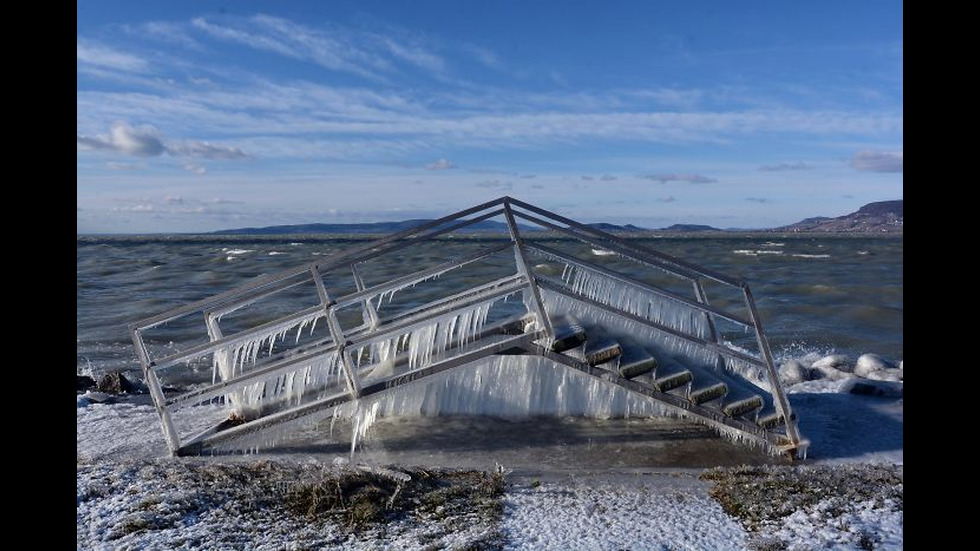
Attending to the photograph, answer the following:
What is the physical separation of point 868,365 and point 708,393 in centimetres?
559

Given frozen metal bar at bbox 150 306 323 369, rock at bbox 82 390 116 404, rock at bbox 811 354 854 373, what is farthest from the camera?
rock at bbox 811 354 854 373

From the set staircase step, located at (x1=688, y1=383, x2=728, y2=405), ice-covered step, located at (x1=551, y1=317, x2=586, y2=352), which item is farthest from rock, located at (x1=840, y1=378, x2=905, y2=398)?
ice-covered step, located at (x1=551, y1=317, x2=586, y2=352)

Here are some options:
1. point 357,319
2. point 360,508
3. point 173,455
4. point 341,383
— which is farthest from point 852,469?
point 357,319

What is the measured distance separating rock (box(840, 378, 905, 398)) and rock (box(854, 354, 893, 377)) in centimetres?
176

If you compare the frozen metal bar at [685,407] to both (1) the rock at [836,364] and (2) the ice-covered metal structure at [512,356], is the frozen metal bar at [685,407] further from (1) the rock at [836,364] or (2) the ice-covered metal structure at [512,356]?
(1) the rock at [836,364]

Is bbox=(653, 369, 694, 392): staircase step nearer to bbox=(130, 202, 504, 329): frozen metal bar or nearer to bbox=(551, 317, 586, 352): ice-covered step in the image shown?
bbox=(551, 317, 586, 352): ice-covered step

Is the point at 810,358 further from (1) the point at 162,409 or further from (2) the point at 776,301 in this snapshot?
(1) the point at 162,409

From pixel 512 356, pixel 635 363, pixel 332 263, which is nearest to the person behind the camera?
pixel 332 263

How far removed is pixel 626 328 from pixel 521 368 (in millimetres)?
1176

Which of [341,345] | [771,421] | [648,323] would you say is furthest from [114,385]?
[771,421]

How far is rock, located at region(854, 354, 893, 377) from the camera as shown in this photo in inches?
436

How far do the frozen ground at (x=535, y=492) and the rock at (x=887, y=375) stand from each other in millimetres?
2842

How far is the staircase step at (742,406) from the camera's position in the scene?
7.00 m

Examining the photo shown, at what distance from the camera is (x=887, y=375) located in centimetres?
1088
